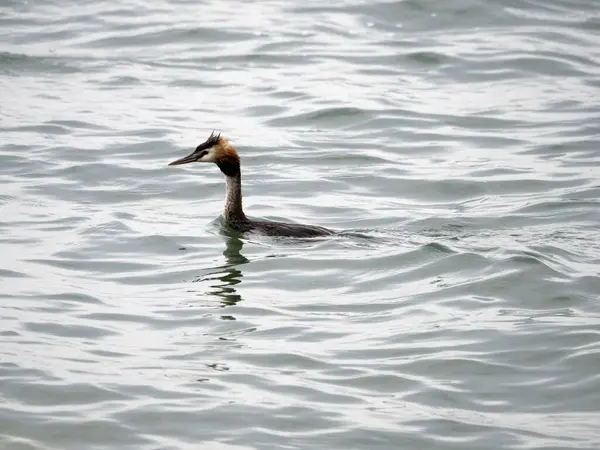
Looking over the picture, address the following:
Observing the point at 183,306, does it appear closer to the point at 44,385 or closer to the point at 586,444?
the point at 44,385

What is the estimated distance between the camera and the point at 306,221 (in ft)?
40.8

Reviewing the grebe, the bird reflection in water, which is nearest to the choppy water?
the bird reflection in water

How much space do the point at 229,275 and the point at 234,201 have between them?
149cm

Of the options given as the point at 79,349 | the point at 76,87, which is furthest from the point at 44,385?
the point at 76,87

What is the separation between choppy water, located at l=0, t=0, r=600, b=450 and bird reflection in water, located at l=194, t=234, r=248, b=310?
0.12ft

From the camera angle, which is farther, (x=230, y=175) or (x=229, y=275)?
(x=230, y=175)

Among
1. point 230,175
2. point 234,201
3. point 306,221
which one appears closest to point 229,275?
point 234,201

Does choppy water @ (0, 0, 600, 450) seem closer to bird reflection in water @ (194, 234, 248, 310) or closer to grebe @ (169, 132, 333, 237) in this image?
bird reflection in water @ (194, 234, 248, 310)

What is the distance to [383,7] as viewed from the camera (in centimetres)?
2117

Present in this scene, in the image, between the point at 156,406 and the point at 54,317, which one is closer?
the point at 156,406

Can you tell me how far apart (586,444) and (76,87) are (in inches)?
473

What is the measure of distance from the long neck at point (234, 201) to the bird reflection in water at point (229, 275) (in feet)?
0.91

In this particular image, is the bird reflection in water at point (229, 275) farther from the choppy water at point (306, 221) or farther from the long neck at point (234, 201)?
the long neck at point (234, 201)

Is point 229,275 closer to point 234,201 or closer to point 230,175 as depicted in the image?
point 234,201
